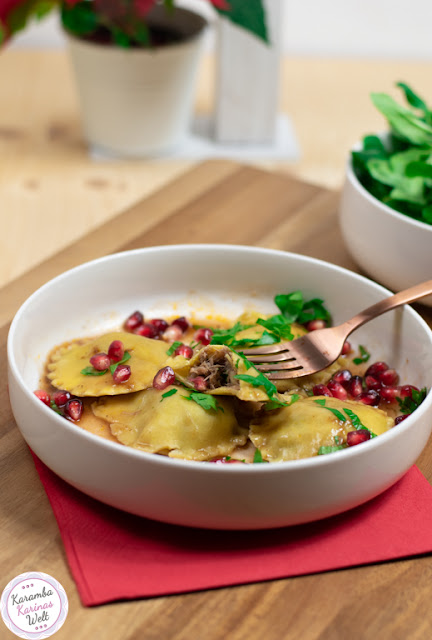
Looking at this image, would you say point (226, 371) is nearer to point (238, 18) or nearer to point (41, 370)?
point (41, 370)

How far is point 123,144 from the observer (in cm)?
412

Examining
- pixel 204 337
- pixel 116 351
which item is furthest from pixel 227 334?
pixel 116 351

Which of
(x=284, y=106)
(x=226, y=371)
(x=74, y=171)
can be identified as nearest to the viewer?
(x=226, y=371)

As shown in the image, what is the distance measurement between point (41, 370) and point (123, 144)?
7.88 feet

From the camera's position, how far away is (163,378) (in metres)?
1.78

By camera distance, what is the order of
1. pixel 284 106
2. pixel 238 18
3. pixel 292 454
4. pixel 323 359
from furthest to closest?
1. pixel 284 106
2. pixel 238 18
3. pixel 323 359
4. pixel 292 454

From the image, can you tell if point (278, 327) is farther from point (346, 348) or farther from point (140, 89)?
point (140, 89)

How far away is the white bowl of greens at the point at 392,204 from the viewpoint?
221 centimetres

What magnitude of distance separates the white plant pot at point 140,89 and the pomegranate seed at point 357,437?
2602mm

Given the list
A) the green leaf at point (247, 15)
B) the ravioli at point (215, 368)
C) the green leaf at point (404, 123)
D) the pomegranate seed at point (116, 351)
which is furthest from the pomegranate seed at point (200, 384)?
the green leaf at point (247, 15)

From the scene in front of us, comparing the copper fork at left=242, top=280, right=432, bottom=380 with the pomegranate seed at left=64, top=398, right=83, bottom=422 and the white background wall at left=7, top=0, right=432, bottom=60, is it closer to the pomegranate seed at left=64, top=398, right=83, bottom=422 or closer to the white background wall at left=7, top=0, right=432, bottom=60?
the pomegranate seed at left=64, top=398, right=83, bottom=422

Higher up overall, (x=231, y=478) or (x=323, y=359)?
(x=231, y=478)

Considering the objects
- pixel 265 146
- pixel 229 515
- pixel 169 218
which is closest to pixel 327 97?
pixel 265 146
